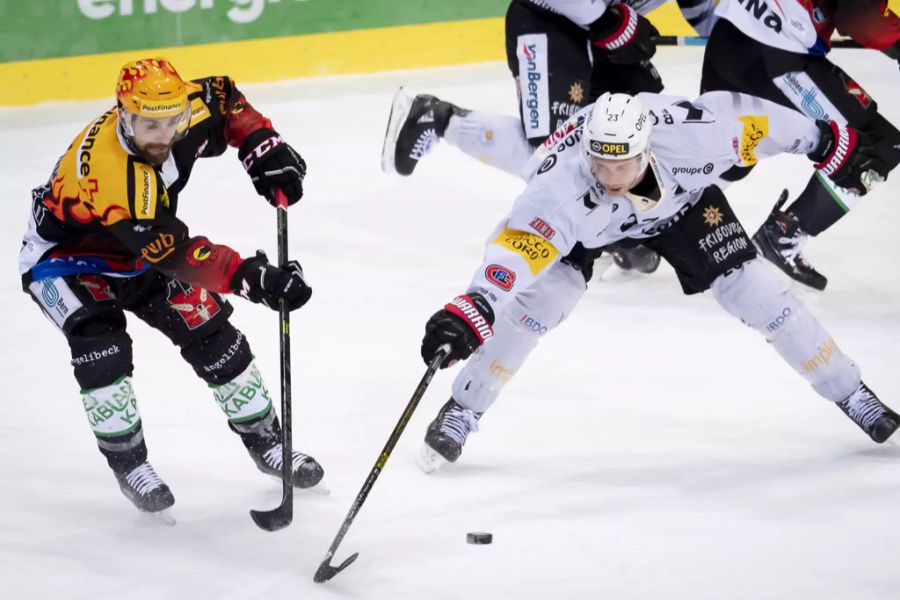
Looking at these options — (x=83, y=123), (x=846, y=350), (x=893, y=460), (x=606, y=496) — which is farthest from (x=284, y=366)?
(x=83, y=123)

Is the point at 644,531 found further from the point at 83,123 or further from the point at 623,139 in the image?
the point at 83,123

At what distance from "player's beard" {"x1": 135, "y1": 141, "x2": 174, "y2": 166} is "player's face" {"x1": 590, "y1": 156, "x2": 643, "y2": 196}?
3.47 ft

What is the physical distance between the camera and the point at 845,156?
4070mm

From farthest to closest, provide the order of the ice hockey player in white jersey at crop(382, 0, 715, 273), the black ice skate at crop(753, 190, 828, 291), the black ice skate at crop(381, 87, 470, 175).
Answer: the black ice skate at crop(381, 87, 470, 175) < the black ice skate at crop(753, 190, 828, 291) < the ice hockey player in white jersey at crop(382, 0, 715, 273)

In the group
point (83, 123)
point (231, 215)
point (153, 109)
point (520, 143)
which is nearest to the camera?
point (153, 109)

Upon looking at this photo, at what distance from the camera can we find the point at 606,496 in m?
3.89

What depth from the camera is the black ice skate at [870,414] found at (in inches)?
159

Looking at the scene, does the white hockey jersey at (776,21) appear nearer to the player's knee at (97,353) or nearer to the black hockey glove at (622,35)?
the black hockey glove at (622,35)

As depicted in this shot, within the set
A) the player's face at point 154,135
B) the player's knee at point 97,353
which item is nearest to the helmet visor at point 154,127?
the player's face at point 154,135

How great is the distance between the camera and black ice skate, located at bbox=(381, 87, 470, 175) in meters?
5.57

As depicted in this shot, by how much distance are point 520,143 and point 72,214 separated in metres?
2.28

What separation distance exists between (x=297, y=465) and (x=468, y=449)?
599 mm

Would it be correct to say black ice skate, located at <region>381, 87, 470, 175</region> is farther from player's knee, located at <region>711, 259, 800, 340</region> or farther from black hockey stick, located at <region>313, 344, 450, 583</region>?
black hockey stick, located at <region>313, 344, 450, 583</region>

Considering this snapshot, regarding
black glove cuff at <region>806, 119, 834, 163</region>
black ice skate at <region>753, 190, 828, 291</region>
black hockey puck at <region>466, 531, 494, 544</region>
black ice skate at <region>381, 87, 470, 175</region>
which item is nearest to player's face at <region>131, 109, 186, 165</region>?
black hockey puck at <region>466, 531, 494, 544</region>
